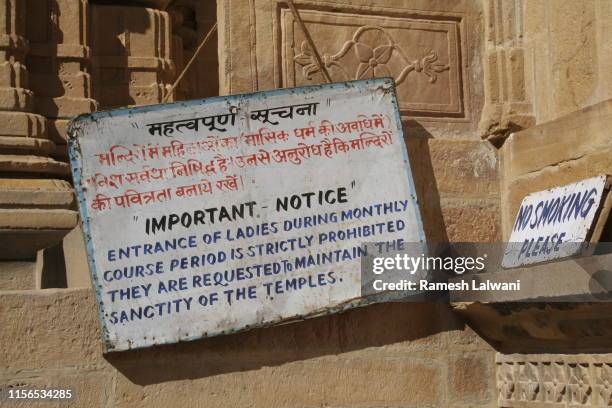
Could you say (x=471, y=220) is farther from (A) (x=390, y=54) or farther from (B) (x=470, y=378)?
(A) (x=390, y=54)

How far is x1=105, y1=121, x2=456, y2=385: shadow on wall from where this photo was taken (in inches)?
225

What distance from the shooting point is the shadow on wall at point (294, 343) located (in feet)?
18.7

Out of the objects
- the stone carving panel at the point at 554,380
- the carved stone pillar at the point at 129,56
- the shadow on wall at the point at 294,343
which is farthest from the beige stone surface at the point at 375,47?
the carved stone pillar at the point at 129,56

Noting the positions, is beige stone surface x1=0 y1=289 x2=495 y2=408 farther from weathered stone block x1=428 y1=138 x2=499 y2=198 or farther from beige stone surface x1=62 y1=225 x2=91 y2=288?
weathered stone block x1=428 y1=138 x2=499 y2=198

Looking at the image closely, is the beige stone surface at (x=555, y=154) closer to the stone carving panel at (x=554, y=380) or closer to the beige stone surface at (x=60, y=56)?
the stone carving panel at (x=554, y=380)

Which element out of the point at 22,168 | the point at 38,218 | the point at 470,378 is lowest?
the point at 470,378

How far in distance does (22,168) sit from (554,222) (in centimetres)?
431

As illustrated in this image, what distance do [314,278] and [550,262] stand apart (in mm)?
1016

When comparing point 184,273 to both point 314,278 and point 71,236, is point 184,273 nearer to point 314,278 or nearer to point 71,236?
point 314,278

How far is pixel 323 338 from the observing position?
592 cm

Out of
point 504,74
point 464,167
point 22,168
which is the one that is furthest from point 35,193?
point 504,74

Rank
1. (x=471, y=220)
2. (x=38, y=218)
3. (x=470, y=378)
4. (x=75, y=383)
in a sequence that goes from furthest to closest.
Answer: (x=38, y=218) → (x=471, y=220) → (x=470, y=378) → (x=75, y=383)

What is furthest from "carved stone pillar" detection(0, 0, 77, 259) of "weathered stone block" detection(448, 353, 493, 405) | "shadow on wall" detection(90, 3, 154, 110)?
"weathered stone block" detection(448, 353, 493, 405)

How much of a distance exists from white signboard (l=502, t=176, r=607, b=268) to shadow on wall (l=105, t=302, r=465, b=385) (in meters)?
0.46
